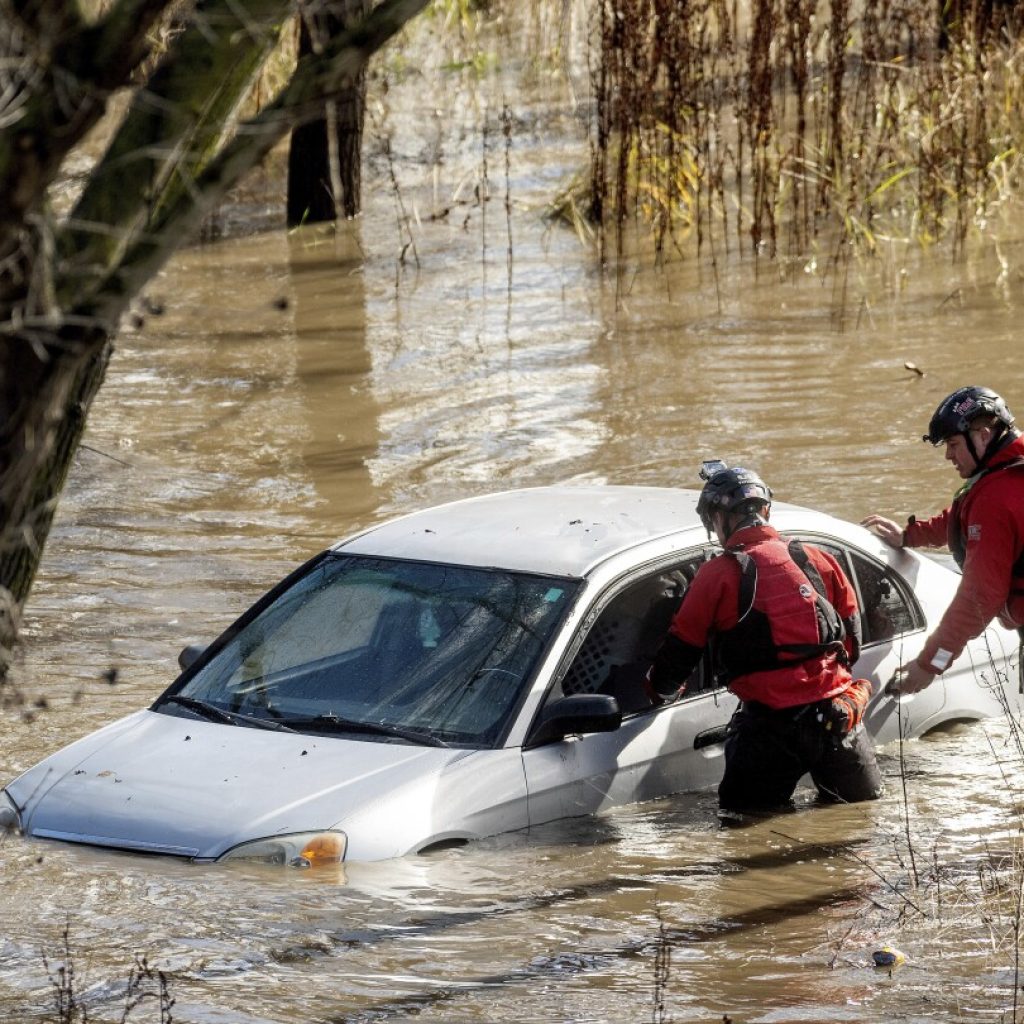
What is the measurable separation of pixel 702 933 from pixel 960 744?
2.43 meters

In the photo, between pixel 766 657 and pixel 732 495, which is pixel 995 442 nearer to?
pixel 732 495

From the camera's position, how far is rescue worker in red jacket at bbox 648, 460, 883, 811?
646cm

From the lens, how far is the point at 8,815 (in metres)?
6.16

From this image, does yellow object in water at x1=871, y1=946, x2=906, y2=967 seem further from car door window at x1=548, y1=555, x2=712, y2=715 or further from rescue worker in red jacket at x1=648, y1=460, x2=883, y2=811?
car door window at x1=548, y1=555, x2=712, y2=715

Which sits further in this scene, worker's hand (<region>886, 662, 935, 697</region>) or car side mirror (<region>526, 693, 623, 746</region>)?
worker's hand (<region>886, 662, 935, 697</region>)

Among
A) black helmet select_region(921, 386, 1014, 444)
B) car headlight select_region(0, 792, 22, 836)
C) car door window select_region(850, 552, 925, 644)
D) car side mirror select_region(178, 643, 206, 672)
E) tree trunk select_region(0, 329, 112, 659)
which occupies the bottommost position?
car headlight select_region(0, 792, 22, 836)

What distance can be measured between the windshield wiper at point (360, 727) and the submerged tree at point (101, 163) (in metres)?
2.43

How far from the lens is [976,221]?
17.2 metres

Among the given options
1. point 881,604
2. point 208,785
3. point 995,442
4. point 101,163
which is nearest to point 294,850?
point 208,785

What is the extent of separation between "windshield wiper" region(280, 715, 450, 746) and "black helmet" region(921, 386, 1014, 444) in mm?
2109

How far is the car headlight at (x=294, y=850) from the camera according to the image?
222 inches

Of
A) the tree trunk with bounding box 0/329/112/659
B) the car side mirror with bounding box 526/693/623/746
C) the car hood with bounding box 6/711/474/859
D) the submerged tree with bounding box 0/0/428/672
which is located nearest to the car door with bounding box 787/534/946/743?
the car side mirror with bounding box 526/693/623/746

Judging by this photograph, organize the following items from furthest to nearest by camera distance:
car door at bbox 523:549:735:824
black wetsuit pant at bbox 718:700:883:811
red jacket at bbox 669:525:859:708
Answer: black wetsuit pant at bbox 718:700:883:811 → red jacket at bbox 669:525:859:708 → car door at bbox 523:549:735:824

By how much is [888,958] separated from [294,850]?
167 cm
